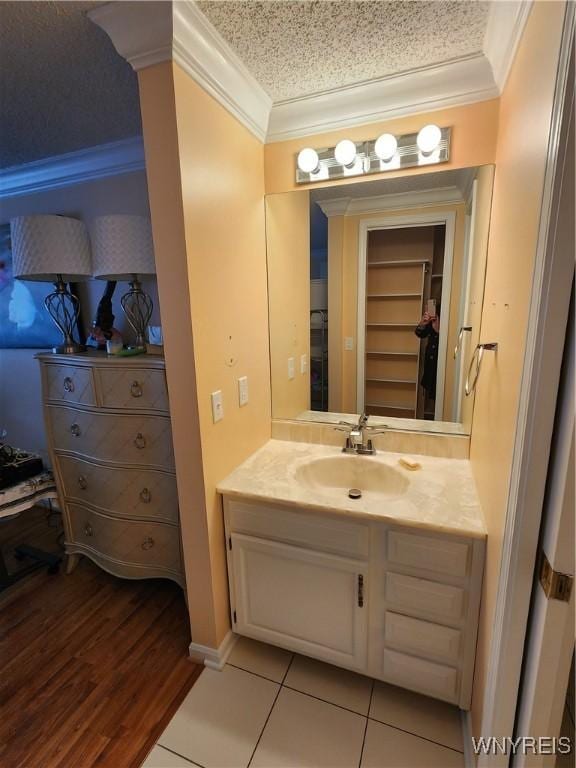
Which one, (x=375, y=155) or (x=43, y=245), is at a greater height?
(x=375, y=155)

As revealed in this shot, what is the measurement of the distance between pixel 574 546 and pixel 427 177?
55.0 inches

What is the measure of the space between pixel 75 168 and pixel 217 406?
1735 mm

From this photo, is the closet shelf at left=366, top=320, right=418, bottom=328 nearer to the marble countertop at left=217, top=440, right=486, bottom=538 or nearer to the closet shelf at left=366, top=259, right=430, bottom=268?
the closet shelf at left=366, top=259, right=430, bottom=268

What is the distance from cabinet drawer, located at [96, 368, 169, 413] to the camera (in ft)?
5.02

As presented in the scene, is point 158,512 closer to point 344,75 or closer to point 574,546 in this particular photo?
point 574,546

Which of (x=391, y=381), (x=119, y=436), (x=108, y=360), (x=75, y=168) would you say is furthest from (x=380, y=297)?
(x=75, y=168)

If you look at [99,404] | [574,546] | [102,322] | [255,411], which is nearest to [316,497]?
[255,411]

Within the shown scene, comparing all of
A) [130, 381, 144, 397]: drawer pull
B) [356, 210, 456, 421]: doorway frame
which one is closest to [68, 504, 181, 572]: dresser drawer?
[130, 381, 144, 397]: drawer pull

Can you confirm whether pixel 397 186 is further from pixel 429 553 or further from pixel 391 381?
pixel 429 553

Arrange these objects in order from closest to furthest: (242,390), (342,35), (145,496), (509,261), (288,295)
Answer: (509,261) < (342,35) < (242,390) < (145,496) < (288,295)

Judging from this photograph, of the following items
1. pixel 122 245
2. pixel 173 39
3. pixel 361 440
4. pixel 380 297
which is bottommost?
pixel 361 440

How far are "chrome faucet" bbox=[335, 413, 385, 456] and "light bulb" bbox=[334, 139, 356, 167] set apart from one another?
44.3 inches

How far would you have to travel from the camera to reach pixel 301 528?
1313mm

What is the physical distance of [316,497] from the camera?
130cm
